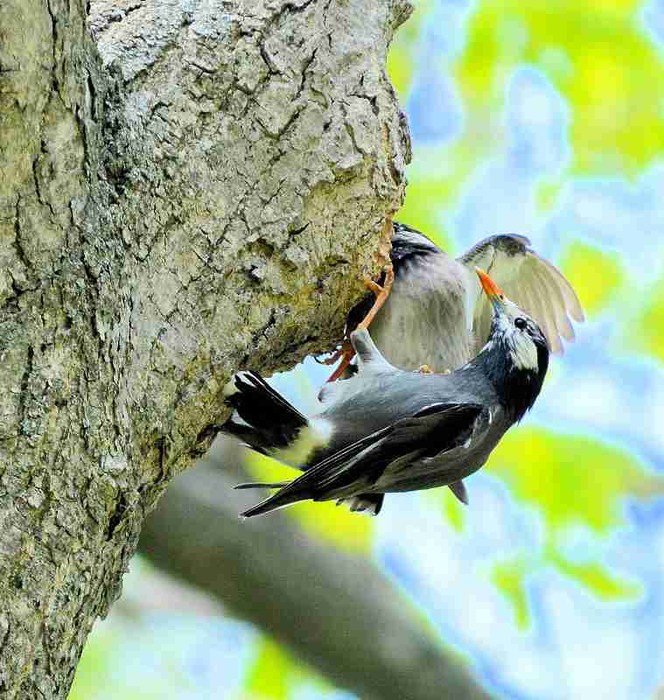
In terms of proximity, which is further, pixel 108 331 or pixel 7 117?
pixel 108 331

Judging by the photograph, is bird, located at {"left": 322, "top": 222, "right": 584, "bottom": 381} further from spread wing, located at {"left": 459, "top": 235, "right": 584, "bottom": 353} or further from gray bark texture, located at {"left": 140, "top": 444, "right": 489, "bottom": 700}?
gray bark texture, located at {"left": 140, "top": 444, "right": 489, "bottom": 700}

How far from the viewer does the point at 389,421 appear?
8.79 feet

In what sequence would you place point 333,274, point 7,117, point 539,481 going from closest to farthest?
point 7,117 < point 333,274 < point 539,481

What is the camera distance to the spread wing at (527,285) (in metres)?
3.52

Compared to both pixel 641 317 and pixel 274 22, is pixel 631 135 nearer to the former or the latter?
pixel 641 317

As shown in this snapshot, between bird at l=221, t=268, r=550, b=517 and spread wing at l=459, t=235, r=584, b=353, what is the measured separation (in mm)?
442

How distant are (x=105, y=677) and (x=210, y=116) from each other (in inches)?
116

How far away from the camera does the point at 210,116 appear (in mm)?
2473

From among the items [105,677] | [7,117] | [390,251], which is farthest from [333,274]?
[105,677]

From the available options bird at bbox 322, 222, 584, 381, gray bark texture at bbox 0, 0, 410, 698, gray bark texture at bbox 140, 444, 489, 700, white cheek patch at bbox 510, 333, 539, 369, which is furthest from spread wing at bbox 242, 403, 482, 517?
gray bark texture at bbox 140, 444, 489, 700

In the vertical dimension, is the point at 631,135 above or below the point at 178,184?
below

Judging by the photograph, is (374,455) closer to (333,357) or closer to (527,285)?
(333,357)

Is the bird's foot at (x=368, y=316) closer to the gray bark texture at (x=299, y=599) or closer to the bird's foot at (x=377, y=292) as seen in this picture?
the bird's foot at (x=377, y=292)

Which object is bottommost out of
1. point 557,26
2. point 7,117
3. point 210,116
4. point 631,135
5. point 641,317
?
point 641,317
